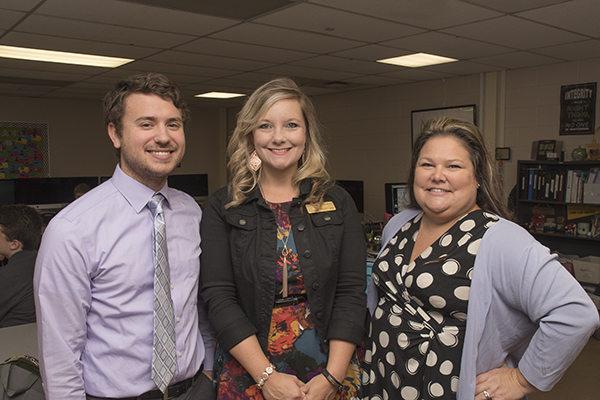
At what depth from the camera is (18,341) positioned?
214 cm

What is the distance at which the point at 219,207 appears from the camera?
1458 mm

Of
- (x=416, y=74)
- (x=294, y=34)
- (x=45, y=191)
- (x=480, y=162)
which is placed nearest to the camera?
(x=480, y=162)

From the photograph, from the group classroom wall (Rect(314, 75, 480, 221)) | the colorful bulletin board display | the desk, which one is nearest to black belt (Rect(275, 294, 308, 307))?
the desk

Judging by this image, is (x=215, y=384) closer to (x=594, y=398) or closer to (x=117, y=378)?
(x=117, y=378)

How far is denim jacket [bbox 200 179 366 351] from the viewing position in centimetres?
137

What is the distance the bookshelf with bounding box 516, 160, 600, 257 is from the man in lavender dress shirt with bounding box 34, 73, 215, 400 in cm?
459

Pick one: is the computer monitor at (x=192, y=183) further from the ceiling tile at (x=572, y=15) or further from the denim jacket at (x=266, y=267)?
the denim jacket at (x=266, y=267)

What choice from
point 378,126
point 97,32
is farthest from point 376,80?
point 97,32

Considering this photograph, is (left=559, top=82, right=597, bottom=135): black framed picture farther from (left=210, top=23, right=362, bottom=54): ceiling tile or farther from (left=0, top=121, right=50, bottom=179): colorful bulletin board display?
(left=0, top=121, right=50, bottom=179): colorful bulletin board display

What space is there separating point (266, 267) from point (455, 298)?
0.54 meters

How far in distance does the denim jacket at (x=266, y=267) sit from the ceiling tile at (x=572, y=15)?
8.84ft

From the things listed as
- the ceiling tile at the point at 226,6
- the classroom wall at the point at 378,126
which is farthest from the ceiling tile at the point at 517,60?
the ceiling tile at the point at 226,6

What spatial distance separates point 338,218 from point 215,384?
0.66m

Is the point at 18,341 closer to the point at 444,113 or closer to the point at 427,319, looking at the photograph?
the point at 427,319
